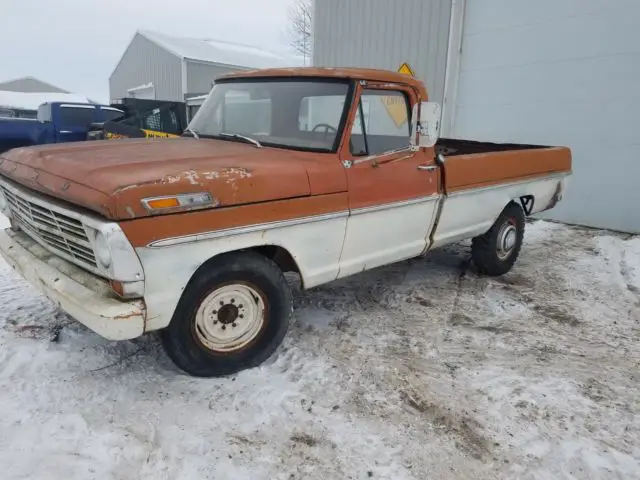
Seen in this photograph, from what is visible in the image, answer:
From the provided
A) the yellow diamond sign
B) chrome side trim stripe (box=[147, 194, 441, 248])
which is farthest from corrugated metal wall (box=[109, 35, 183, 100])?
chrome side trim stripe (box=[147, 194, 441, 248])

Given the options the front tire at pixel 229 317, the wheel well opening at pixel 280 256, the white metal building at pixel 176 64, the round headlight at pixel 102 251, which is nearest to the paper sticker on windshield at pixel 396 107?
the wheel well opening at pixel 280 256

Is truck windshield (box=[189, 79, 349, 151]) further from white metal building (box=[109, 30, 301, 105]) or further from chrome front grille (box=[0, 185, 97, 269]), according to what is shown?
white metal building (box=[109, 30, 301, 105])

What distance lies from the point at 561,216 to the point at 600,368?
552 centimetres

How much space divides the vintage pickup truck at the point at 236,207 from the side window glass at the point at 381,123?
1 centimetres

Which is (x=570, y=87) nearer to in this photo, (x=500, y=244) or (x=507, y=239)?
(x=507, y=239)

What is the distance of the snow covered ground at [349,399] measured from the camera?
253 cm

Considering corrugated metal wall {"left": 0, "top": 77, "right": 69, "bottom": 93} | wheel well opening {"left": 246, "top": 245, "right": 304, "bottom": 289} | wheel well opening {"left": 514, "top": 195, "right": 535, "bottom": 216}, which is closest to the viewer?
wheel well opening {"left": 246, "top": 245, "right": 304, "bottom": 289}

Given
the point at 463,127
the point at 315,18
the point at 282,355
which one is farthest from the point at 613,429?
the point at 315,18

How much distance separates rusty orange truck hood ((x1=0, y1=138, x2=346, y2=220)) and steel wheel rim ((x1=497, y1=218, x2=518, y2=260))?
266 cm

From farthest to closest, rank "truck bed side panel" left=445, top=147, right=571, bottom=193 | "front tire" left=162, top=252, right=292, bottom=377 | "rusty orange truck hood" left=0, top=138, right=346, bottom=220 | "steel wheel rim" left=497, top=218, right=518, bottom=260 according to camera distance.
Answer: "steel wheel rim" left=497, top=218, right=518, bottom=260 → "truck bed side panel" left=445, top=147, right=571, bottom=193 → "front tire" left=162, top=252, right=292, bottom=377 → "rusty orange truck hood" left=0, top=138, right=346, bottom=220

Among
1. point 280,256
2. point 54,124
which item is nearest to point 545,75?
point 280,256

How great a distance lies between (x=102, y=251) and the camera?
2625mm

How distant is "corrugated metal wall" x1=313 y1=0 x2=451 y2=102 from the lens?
9.29 metres

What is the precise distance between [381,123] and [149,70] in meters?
21.4
